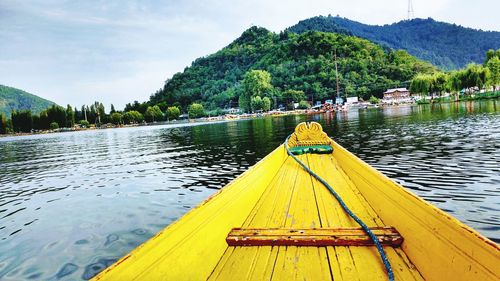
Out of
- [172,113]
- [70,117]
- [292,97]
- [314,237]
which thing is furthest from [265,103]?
[314,237]

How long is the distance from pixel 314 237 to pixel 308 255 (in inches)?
12.5

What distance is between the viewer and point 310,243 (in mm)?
3293

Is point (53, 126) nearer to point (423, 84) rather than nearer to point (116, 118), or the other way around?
point (116, 118)

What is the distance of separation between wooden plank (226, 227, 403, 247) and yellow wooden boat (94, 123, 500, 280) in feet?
0.04

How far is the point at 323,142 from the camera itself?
10680 mm

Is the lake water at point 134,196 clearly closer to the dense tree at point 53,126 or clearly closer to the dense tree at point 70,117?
the dense tree at point 53,126

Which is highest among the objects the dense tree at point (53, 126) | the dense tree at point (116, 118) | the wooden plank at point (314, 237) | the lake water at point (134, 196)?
the dense tree at point (116, 118)

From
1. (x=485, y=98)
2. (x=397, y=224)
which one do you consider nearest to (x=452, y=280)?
(x=397, y=224)

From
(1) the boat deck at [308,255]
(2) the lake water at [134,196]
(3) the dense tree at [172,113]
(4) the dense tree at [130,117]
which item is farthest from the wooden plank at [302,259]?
(3) the dense tree at [172,113]

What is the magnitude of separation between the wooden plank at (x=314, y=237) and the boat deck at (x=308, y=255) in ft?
0.21

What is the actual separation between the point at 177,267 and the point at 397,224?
263 centimetres

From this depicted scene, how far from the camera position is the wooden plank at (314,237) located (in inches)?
129

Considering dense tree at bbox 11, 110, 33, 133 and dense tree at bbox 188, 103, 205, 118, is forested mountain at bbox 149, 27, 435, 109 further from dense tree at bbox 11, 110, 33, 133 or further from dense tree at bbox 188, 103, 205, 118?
dense tree at bbox 11, 110, 33, 133

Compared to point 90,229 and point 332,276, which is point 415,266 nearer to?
point 332,276
